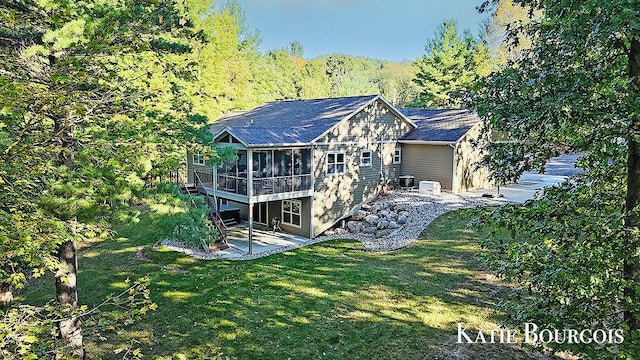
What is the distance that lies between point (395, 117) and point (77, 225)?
17.8 m

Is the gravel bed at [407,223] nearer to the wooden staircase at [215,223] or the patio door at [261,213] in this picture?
the wooden staircase at [215,223]

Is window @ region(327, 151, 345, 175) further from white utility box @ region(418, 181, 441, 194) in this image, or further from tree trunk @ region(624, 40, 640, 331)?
tree trunk @ region(624, 40, 640, 331)

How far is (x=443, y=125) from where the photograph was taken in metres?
22.0

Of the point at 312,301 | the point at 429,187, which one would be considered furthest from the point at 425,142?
the point at 312,301

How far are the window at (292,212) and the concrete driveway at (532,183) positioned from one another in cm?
825

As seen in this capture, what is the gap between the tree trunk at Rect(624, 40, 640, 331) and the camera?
14.0ft

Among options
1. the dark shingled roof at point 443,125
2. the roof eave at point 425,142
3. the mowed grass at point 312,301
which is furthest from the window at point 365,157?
the mowed grass at point 312,301

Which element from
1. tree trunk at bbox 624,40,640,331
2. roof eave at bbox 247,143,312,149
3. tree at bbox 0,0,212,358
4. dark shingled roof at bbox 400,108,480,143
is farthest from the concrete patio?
tree trunk at bbox 624,40,640,331

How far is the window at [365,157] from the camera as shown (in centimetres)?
1966

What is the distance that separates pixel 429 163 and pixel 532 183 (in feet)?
24.6

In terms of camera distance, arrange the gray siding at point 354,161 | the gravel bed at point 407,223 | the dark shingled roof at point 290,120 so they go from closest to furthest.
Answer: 1. the gravel bed at point 407,223
2. the dark shingled roof at point 290,120
3. the gray siding at point 354,161

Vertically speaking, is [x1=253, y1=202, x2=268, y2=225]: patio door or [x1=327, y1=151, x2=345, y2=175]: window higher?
[x1=327, y1=151, x2=345, y2=175]: window

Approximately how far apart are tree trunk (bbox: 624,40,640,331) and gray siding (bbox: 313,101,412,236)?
1367cm

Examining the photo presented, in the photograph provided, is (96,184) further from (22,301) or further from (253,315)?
(22,301)
